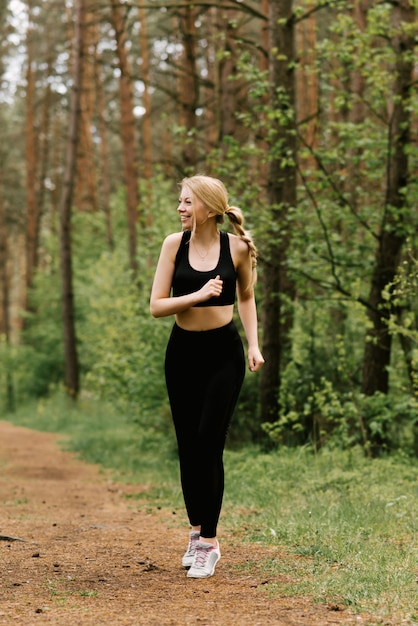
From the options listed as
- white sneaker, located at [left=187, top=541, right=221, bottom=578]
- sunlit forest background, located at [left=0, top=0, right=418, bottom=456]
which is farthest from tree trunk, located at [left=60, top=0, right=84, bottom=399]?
white sneaker, located at [left=187, top=541, right=221, bottom=578]

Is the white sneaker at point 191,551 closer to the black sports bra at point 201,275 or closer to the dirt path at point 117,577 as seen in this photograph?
the dirt path at point 117,577

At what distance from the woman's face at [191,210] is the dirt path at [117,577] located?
81.9 inches

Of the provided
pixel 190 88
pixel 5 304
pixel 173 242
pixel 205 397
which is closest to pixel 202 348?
pixel 205 397

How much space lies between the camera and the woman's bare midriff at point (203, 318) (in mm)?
4930

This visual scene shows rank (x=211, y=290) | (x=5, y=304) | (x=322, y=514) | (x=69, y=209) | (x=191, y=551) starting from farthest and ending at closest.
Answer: (x=5, y=304) → (x=69, y=209) → (x=322, y=514) → (x=191, y=551) → (x=211, y=290)

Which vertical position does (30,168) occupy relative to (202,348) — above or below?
above

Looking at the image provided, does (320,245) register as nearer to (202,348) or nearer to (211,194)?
(211,194)

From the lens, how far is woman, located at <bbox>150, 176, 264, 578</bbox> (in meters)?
4.93

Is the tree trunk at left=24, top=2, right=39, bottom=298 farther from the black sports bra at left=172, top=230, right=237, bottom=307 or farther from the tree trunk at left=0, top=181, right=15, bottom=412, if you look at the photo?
the black sports bra at left=172, top=230, right=237, bottom=307

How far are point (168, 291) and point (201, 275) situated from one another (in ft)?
0.71

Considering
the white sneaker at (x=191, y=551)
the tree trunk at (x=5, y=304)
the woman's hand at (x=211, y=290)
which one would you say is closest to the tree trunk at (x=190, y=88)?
the tree trunk at (x=5, y=304)

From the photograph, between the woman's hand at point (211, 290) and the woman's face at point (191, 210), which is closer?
the woman's hand at point (211, 290)

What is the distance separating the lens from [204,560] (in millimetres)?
4926

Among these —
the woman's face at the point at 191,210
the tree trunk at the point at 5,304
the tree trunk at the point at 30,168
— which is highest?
the tree trunk at the point at 30,168
